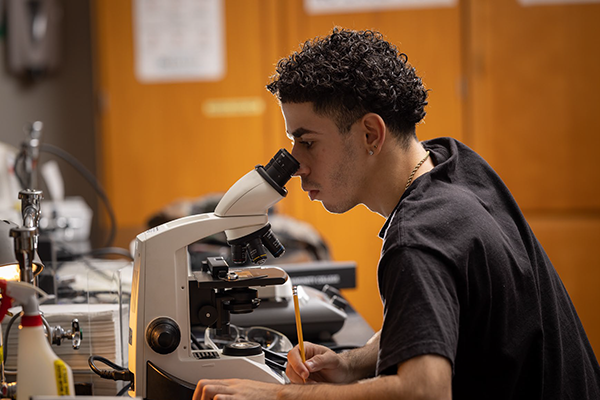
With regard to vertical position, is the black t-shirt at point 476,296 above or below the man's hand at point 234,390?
above

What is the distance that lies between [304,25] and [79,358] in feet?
8.91

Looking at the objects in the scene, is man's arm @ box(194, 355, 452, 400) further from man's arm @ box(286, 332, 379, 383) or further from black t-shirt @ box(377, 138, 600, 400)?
man's arm @ box(286, 332, 379, 383)

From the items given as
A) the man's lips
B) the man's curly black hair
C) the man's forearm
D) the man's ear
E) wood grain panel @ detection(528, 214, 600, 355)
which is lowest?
wood grain panel @ detection(528, 214, 600, 355)

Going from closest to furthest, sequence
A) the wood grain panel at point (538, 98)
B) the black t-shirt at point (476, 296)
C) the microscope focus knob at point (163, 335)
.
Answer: the black t-shirt at point (476, 296) → the microscope focus knob at point (163, 335) → the wood grain panel at point (538, 98)

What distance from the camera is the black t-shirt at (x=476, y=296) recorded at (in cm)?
93

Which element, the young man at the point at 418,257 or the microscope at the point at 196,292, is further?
the microscope at the point at 196,292

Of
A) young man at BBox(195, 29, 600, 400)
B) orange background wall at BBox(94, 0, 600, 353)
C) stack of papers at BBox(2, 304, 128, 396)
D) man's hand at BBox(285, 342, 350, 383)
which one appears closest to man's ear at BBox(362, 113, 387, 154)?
young man at BBox(195, 29, 600, 400)

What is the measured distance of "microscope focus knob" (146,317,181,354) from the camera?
1077 mm

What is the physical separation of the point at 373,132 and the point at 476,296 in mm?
347

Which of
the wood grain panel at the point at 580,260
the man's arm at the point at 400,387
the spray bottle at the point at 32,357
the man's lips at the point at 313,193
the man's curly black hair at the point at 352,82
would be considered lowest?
the wood grain panel at the point at 580,260

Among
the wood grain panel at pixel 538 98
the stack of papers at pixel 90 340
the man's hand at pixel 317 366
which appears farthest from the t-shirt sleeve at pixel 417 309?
the wood grain panel at pixel 538 98

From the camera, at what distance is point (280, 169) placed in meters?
1.14

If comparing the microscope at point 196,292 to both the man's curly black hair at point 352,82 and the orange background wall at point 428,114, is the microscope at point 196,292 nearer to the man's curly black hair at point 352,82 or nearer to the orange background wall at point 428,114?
the man's curly black hair at point 352,82

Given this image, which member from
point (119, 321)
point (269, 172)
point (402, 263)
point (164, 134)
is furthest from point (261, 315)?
point (164, 134)
